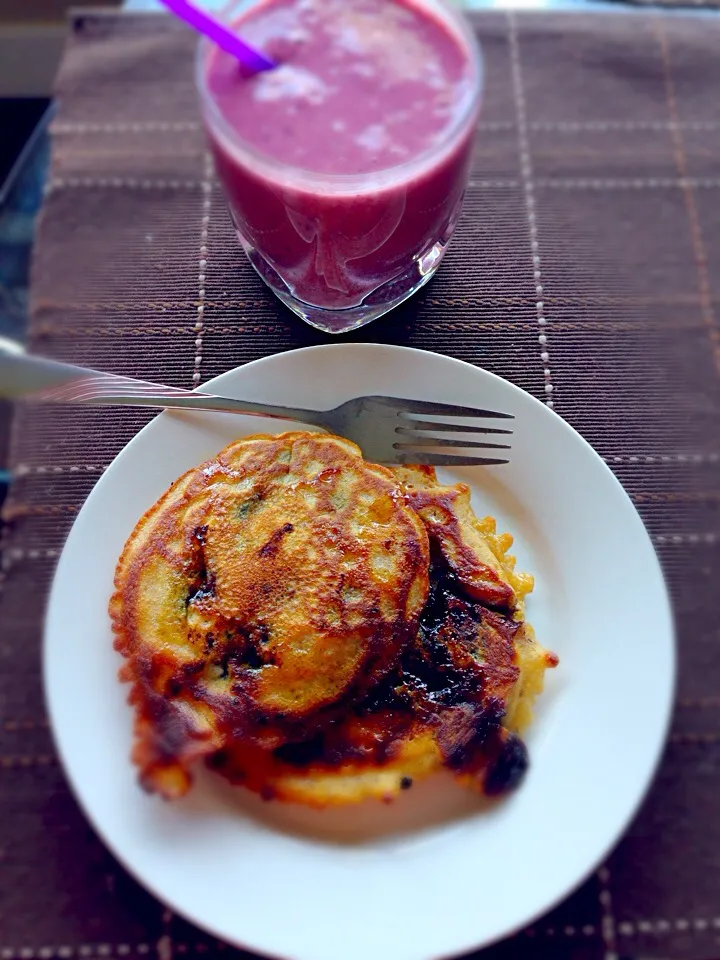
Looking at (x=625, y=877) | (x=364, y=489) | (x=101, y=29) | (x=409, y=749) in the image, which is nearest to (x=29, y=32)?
(x=101, y=29)

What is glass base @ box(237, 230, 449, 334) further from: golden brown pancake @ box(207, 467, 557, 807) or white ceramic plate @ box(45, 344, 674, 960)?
golden brown pancake @ box(207, 467, 557, 807)

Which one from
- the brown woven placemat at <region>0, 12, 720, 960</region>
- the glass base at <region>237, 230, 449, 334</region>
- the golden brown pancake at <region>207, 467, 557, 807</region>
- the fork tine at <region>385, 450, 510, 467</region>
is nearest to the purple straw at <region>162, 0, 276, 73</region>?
the glass base at <region>237, 230, 449, 334</region>

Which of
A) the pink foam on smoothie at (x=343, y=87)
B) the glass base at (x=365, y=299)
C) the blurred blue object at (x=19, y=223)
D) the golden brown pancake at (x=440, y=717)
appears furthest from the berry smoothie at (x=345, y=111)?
the blurred blue object at (x=19, y=223)

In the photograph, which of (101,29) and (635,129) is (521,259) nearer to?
(635,129)

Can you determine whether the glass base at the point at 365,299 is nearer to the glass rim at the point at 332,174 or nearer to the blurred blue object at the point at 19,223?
the glass rim at the point at 332,174

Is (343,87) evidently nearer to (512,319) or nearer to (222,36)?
(222,36)

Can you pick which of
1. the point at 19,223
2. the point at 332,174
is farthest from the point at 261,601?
the point at 19,223
